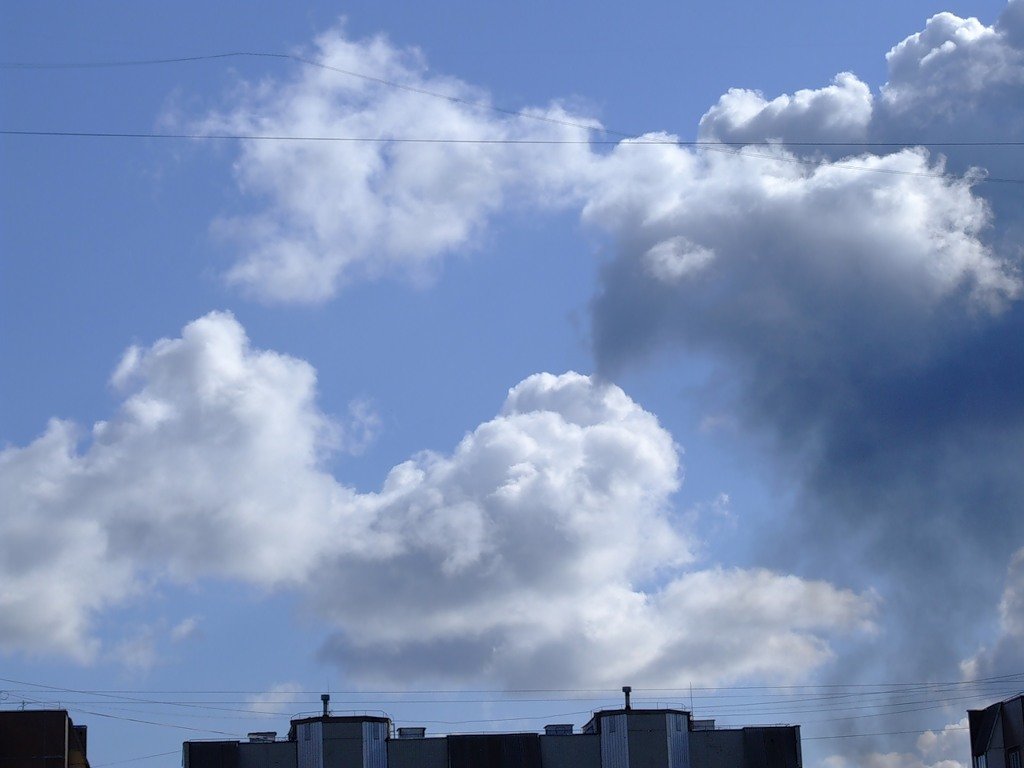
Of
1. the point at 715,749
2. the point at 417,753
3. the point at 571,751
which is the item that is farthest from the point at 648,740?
the point at 417,753

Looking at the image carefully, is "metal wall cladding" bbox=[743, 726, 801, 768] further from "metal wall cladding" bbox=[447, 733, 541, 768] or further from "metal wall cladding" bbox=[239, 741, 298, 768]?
"metal wall cladding" bbox=[239, 741, 298, 768]

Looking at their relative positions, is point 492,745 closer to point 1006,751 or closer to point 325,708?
point 325,708

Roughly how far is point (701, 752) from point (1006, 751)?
2296 cm

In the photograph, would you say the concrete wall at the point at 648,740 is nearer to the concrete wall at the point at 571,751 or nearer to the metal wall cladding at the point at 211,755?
the concrete wall at the point at 571,751

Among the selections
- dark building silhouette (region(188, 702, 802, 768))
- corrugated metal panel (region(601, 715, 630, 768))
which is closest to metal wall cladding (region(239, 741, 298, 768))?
dark building silhouette (region(188, 702, 802, 768))

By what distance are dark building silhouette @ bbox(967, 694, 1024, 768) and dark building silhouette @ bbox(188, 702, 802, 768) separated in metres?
13.9

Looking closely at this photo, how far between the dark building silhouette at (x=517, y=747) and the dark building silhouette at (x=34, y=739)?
1850cm

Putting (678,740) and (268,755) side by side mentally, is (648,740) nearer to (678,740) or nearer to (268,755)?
(678,740)

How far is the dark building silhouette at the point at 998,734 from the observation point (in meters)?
A: 118

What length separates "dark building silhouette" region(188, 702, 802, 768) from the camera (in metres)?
124

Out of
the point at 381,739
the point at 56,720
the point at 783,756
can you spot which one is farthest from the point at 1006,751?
the point at 56,720

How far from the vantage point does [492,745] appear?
12644 cm

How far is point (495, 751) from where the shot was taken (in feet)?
414

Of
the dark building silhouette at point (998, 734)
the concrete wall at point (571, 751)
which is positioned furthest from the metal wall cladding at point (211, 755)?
the dark building silhouette at point (998, 734)
